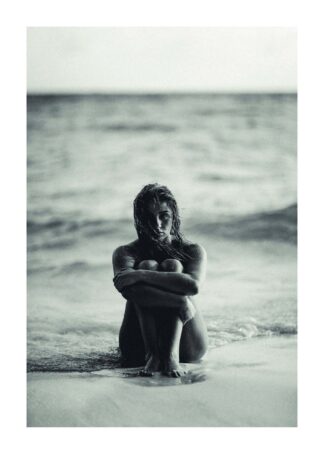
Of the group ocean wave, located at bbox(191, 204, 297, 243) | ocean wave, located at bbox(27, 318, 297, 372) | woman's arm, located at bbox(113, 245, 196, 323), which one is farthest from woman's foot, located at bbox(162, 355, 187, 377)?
ocean wave, located at bbox(191, 204, 297, 243)

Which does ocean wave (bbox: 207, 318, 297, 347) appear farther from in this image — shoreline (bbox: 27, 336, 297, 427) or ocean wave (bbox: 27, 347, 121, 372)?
ocean wave (bbox: 27, 347, 121, 372)

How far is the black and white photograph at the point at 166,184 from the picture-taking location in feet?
16.6

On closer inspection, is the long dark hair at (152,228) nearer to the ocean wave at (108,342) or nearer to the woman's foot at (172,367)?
the woman's foot at (172,367)

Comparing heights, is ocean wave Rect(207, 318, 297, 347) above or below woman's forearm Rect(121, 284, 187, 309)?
below

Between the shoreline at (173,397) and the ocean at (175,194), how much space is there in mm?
320

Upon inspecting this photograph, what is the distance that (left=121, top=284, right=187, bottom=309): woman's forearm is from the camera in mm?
4570

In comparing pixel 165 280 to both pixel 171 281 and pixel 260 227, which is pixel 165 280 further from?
pixel 260 227

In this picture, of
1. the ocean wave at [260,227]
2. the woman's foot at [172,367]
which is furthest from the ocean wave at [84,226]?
the woman's foot at [172,367]

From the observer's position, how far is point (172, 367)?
466 cm

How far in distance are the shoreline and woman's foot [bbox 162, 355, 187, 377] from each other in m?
0.04

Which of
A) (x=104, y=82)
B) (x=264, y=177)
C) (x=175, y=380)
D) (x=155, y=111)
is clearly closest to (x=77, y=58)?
(x=104, y=82)

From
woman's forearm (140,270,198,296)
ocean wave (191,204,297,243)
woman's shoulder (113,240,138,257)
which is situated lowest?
woman's forearm (140,270,198,296)

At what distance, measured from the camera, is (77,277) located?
541 cm

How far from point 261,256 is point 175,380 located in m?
1.24
